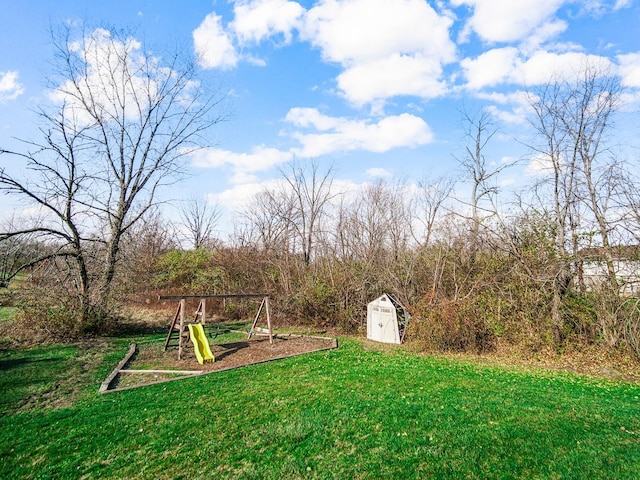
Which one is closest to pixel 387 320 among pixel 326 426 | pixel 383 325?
pixel 383 325

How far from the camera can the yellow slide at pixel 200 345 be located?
838cm

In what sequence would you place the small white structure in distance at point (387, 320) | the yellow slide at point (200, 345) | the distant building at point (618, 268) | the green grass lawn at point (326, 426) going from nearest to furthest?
the green grass lawn at point (326, 426) < the distant building at point (618, 268) < the yellow slide at point (200, 345) < the small white structure in distance at point (387, 320)

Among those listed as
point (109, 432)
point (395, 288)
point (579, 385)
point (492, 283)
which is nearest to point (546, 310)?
point (492, 283)

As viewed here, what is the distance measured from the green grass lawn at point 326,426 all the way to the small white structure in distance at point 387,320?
368 cm

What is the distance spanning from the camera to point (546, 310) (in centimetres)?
895

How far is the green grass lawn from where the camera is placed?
12.1 ft

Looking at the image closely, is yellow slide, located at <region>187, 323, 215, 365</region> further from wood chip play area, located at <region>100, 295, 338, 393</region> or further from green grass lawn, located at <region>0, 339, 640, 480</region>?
green grass lawn, located at <region>0, 339, 640, 480</region>

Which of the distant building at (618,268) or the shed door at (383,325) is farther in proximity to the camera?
the shed door at (383,325)

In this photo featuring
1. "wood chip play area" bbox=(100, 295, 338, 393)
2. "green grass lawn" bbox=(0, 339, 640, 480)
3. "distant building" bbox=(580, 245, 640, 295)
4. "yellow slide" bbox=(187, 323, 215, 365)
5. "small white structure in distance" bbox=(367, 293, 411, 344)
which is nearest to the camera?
"green grass lawn" bbox=(0, 339, 640, 480)

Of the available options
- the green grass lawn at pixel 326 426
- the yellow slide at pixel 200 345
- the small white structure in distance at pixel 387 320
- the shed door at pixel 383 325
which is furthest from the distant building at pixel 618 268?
the yellow slide at pixel 200 345

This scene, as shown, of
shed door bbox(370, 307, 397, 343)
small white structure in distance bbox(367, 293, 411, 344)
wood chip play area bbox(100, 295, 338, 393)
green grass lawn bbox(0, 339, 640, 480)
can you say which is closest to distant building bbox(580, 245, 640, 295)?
green grass lawn bbox(0, 339, 640, 480)

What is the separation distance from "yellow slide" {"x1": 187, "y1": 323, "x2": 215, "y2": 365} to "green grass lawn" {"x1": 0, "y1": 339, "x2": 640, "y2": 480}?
126 cm

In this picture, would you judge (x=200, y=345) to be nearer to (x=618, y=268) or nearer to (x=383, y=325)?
(x=383, y=325)

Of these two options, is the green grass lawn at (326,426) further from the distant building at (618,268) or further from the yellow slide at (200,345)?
the distant building at (618,268)
